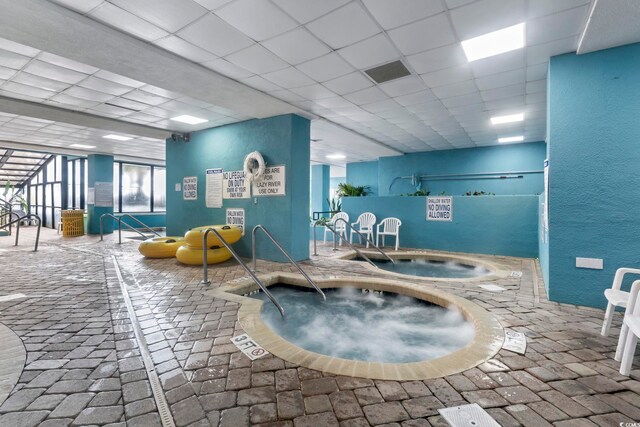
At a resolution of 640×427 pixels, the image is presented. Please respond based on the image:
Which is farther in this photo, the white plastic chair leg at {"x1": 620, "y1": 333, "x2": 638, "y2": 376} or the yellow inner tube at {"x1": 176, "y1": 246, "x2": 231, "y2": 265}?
the yellow inner tube at {"x1": 176, "y1": 246, "x2": 231, "y2": 265}

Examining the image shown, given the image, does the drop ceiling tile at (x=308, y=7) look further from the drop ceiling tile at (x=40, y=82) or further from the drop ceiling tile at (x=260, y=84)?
the drop ceiling tile at (x=40, y=82)

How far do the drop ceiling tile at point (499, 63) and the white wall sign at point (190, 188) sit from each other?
20.6 ft

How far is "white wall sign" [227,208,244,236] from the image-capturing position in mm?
6438

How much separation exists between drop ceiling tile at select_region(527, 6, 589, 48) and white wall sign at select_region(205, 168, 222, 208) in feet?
19.6

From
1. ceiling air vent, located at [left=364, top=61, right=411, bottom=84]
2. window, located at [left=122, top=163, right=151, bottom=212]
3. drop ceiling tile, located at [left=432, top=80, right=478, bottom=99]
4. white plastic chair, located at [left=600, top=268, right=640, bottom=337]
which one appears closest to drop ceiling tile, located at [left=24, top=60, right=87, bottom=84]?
ceiling air vent, located at [left=364, top=61, right=411, bottom=84]

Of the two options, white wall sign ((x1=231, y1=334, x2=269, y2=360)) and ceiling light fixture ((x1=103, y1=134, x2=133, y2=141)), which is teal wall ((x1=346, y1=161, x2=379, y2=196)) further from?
white wall sign ((x1=231, y1=334, x2=269, y2=360))

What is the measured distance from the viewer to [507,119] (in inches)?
248

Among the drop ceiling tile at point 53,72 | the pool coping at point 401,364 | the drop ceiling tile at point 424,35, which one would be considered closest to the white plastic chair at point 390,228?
the pool coping at point 401,364

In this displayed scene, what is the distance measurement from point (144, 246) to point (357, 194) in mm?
6078

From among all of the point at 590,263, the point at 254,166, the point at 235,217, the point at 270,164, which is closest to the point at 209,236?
the point at 235,217

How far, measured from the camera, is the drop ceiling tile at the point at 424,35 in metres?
2.95

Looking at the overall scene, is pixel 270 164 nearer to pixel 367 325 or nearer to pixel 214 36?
pixel 214 36

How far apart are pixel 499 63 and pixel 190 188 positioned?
6823 mm

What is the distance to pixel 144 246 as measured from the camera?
607cm
